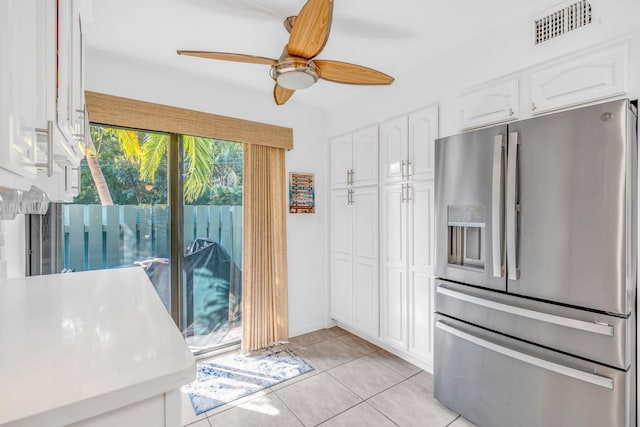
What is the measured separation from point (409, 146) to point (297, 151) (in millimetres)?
1251

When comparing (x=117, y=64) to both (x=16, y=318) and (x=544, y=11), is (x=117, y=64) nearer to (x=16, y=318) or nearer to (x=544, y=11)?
(x=16, y=318)

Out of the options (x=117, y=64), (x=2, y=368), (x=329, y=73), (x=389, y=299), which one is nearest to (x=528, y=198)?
(x=329, y=73)

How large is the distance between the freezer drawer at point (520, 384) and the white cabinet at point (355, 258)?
97cm

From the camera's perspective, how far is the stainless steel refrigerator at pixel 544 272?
1354 mm

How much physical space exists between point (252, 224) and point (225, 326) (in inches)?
40.7

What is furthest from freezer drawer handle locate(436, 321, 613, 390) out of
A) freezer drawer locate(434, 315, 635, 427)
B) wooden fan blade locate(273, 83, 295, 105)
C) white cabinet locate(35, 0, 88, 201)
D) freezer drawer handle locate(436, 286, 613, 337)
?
white cabinet locate(35, 0, 88, 201)

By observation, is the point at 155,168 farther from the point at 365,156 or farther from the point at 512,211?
the point at 512,211

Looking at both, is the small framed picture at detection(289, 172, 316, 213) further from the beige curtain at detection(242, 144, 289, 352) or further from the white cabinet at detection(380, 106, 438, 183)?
the white cabinet at detection(380, 106, 438, 183)

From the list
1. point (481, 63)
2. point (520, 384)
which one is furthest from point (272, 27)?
point (520, 384)

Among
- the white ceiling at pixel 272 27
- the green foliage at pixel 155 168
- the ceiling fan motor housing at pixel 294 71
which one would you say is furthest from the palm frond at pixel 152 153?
the ceiling fan motor housing at pixel 294 71

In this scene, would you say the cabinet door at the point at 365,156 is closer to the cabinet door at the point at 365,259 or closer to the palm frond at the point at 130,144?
the cabinet door at the point at 365,259

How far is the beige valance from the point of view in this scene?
2.22m

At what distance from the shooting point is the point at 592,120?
4.63 ft

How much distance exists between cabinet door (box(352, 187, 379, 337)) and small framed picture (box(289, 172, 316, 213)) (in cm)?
50
